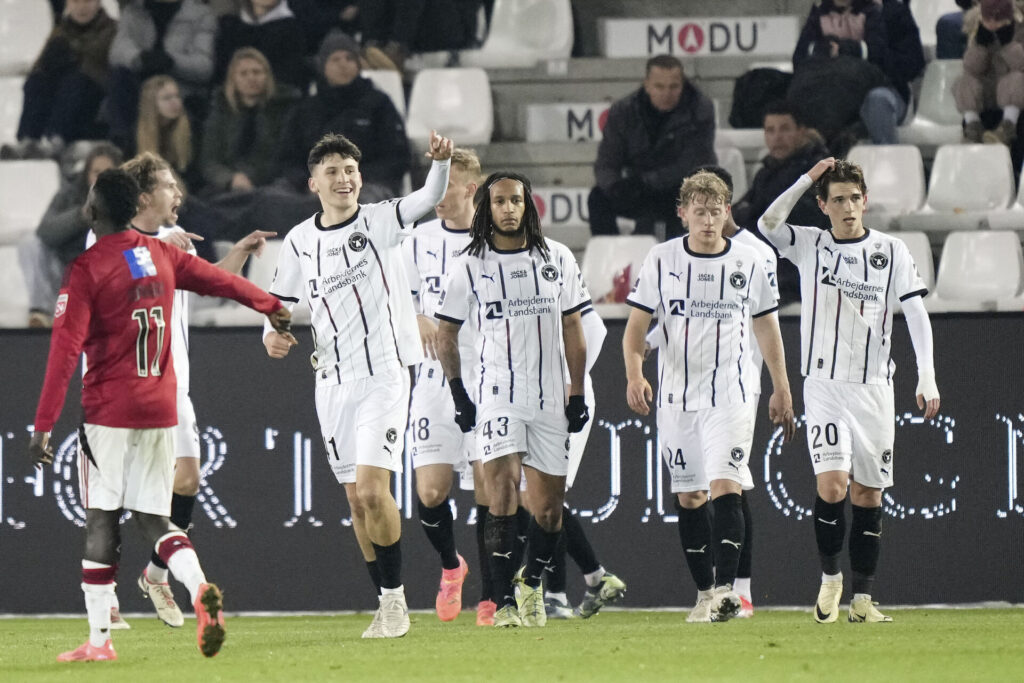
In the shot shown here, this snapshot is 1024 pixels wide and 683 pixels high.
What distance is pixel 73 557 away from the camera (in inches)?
411

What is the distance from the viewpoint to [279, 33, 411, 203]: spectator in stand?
41.3 feet

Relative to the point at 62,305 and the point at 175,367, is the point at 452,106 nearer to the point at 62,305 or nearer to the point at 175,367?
the point at 175,367

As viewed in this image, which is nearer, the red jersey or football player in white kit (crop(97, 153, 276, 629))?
the red jersey

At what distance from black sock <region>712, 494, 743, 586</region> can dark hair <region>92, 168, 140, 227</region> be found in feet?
11.2

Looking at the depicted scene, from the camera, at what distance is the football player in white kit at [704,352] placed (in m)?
8.83

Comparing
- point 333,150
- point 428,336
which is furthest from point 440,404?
point 333,150

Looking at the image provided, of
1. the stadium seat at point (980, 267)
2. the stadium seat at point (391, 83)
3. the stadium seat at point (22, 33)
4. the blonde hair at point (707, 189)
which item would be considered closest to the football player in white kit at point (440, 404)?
the blonde hair at point (707, 189)

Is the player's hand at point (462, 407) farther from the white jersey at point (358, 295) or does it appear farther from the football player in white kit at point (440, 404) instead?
the football player in white kit at point (440, 404)

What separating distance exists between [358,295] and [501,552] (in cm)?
139

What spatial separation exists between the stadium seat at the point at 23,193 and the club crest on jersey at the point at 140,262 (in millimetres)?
6929

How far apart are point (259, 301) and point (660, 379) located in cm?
276

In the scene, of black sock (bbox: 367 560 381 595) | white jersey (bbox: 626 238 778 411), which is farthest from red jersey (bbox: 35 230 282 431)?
white jersey (bbox: 626 238 778 411)

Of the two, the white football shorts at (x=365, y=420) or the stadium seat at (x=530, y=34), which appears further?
the stadium seat at (x=530, y=34)

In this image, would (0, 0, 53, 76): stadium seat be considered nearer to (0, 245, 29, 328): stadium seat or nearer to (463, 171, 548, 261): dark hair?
(0, 245, 29, 328): stadium seat
